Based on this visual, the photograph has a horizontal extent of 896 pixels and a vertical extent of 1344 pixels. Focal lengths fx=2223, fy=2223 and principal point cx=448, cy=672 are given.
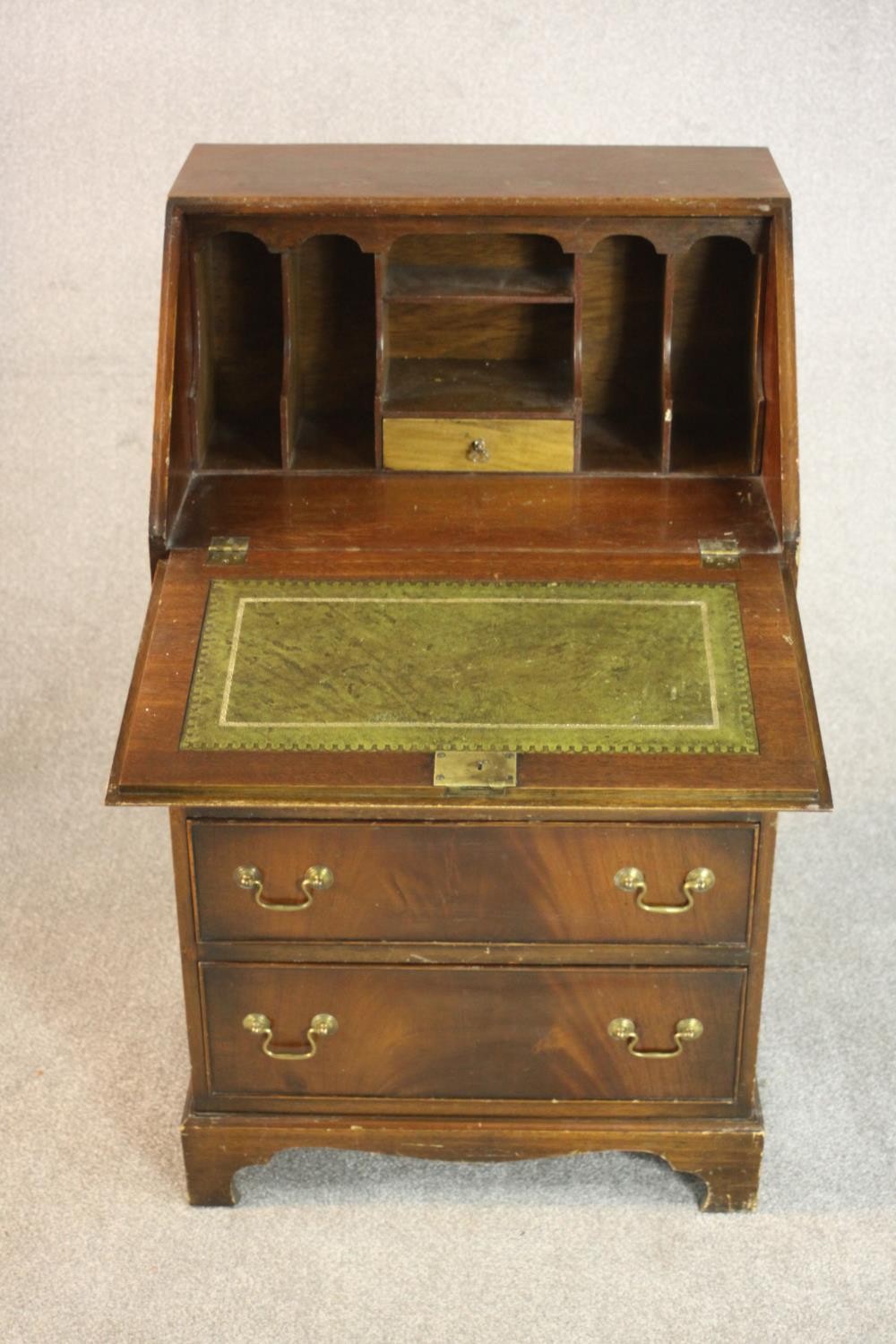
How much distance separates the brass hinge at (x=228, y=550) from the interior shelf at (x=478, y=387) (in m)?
0.33

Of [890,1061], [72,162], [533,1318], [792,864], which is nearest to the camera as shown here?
[533,1318]

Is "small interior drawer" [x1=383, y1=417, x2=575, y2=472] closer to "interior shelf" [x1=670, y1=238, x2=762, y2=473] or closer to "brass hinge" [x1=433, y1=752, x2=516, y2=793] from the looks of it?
"interior shelf" [x1=670, y1=238, x2=762, y2=473]

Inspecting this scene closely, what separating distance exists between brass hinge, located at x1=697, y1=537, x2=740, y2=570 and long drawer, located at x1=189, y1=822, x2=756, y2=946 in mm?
433

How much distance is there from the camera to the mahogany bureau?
313 centimetres

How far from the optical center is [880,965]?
3910 millimetres

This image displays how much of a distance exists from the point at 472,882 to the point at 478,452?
0.74 meters

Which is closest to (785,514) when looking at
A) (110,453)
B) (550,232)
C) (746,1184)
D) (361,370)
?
(550,232)

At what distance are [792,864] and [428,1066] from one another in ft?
3.56

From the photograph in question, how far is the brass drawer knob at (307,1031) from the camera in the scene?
131 inches

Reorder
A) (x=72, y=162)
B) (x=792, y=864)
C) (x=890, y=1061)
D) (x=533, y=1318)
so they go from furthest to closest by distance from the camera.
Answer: (x=72, y=162)
(x=792, y=864)
(x=890, y=1061)
(x=533, y=1318)

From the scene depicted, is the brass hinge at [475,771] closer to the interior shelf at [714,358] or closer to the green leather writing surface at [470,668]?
the green leather writing surface at [470,668]

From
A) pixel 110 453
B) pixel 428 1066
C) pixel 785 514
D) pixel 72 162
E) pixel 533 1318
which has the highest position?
pixel 72 162

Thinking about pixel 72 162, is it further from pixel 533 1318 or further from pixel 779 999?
pixel 533 1318

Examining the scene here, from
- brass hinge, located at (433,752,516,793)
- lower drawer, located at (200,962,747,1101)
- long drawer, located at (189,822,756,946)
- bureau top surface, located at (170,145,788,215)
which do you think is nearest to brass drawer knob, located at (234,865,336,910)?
long drawer, located at (189,822,756,946)
